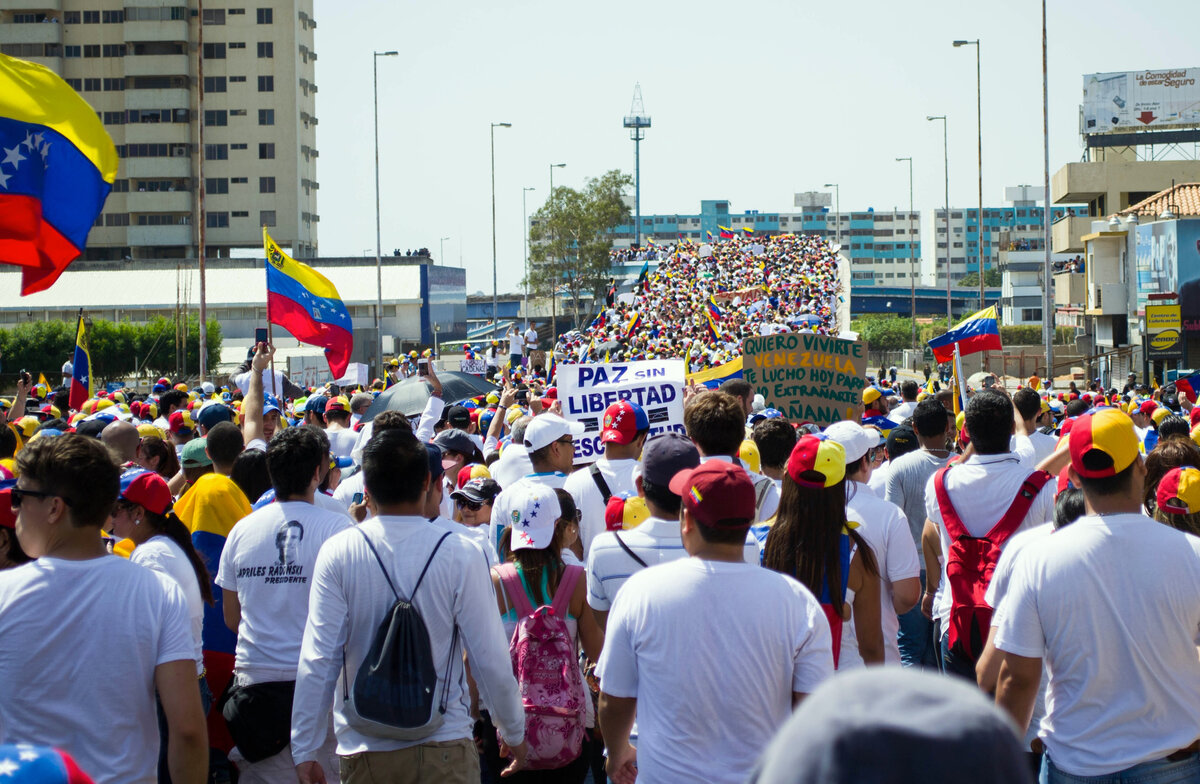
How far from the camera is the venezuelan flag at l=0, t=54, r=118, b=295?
7.83 m

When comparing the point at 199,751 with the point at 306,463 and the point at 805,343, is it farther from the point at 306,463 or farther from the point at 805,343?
the point at 805,343

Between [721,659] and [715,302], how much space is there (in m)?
49.0

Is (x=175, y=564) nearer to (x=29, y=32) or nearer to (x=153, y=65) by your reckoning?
(x=153, y=65)

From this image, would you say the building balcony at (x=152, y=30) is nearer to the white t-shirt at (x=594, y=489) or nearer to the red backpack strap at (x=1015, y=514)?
the white t-shirt at (x=594, y=489)

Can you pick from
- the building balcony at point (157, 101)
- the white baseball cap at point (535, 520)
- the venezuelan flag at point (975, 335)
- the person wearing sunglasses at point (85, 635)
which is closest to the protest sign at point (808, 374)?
the venezuelan flag at point (975, 335)

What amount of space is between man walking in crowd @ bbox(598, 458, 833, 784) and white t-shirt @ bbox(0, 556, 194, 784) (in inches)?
52.8

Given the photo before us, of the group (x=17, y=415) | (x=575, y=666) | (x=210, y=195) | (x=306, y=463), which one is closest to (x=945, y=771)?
(x=575, y=666)

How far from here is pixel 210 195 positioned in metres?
79.6

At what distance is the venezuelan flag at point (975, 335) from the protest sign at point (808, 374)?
1717 millimetres

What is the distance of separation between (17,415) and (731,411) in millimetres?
8939

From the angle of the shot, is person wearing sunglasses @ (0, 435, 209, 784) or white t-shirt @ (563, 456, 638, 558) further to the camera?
white t-shirt @ (563, 456, 638, 558)

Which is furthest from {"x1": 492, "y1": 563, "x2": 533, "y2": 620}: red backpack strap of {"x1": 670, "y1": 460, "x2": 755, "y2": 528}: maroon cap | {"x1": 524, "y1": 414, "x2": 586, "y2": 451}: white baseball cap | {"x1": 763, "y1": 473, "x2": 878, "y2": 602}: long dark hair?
{"x1": 524, "y1": 414, "x2": 586, "y2": 451}: white baseball cap

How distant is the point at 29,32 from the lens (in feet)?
255

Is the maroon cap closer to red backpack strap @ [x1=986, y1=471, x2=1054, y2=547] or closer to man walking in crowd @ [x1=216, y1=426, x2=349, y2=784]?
man walking in crowd @ [x1=216, y1=426, x2=349, y2=784]
